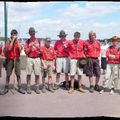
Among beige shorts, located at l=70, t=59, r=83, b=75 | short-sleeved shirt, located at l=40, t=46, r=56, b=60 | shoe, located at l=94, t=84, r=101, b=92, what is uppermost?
short-sleeved shirt, located at l=40, t=46, r=56, b=60

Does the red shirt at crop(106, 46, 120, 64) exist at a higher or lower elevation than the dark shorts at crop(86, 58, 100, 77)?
higher

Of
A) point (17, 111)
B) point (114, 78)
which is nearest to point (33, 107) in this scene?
point (17, 111)

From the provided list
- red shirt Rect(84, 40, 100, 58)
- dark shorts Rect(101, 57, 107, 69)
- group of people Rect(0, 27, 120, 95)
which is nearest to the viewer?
group of people Rect(0, 27, 120, 95)

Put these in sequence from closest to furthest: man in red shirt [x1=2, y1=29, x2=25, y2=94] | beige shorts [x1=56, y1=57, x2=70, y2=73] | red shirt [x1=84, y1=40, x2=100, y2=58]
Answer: man in red shirt [x1=2, y1=29, x2=25, y2=94]
red shirt [x1=84, y1=40, x2=100, y2=58]
beige shorts [x1=56, y1=57, x2=70, y2=73]

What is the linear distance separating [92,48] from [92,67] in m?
0.32

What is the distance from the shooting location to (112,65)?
4.93m

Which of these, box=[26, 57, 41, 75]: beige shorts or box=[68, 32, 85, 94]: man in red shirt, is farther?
box=[26, 57, 41, 75]: beige shorts

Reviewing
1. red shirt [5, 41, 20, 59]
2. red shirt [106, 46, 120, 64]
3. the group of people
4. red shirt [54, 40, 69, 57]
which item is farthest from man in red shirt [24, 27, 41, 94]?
red shirt [106, 46, 120, 64]

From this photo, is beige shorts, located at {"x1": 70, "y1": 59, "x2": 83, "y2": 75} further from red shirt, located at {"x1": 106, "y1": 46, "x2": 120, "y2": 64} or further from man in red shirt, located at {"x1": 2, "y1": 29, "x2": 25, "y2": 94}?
man in red shirt, located at {"x1": 2, "y1": 29, "x2": 25, "y2": 94}

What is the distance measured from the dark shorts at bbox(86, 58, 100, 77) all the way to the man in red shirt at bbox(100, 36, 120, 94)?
0.14 metres

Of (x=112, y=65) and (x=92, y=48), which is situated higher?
(x=92, y=48)

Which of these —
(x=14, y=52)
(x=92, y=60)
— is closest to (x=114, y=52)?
(x=92, y=60)

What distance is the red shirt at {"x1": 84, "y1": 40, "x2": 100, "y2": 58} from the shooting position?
15.6 ft

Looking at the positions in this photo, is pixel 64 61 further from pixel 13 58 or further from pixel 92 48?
pixel 13 58
